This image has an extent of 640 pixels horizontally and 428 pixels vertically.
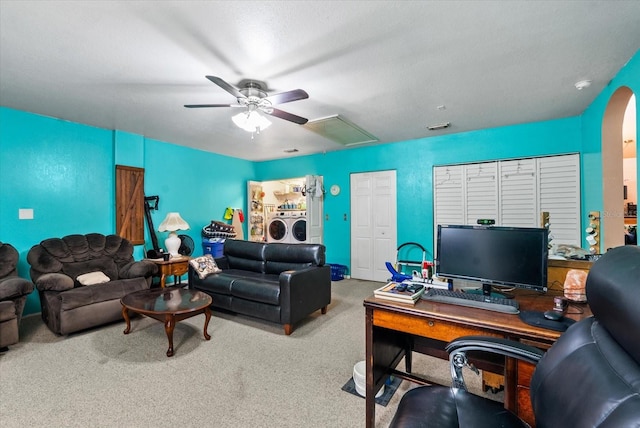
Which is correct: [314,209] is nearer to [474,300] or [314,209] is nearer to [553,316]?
[474,300]

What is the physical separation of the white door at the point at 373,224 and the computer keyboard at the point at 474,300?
133 inches

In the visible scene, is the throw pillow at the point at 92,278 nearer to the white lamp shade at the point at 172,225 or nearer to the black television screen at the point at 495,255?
the white lamp shade at the point at 172,225

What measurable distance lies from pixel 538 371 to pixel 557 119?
396 cm

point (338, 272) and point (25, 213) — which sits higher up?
point (25, 213)

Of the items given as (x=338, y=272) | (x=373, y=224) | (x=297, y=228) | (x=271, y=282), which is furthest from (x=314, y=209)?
(x=271, y=282)

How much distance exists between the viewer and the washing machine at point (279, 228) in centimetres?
597

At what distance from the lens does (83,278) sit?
3121 mm

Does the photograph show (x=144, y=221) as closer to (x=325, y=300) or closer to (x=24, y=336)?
(x=24, y=336)

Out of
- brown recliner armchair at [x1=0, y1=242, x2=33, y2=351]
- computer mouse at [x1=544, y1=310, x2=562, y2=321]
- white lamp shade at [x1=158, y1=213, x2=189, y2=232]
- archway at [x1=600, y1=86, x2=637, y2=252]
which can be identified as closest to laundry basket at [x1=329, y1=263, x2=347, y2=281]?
white lamp shade at [x1=158, y1=213, x2=189, y2=232]

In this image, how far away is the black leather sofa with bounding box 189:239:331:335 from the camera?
292 centimetres

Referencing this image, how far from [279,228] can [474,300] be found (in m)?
4.94

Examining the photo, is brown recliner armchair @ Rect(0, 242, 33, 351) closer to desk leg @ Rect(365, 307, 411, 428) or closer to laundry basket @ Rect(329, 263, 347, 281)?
desk leg @ Rect(365, 307, 411, 428)

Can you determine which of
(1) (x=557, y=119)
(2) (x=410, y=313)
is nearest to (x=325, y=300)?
(2) (x=410, y=313)

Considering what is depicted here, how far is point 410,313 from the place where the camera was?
1.44 m
